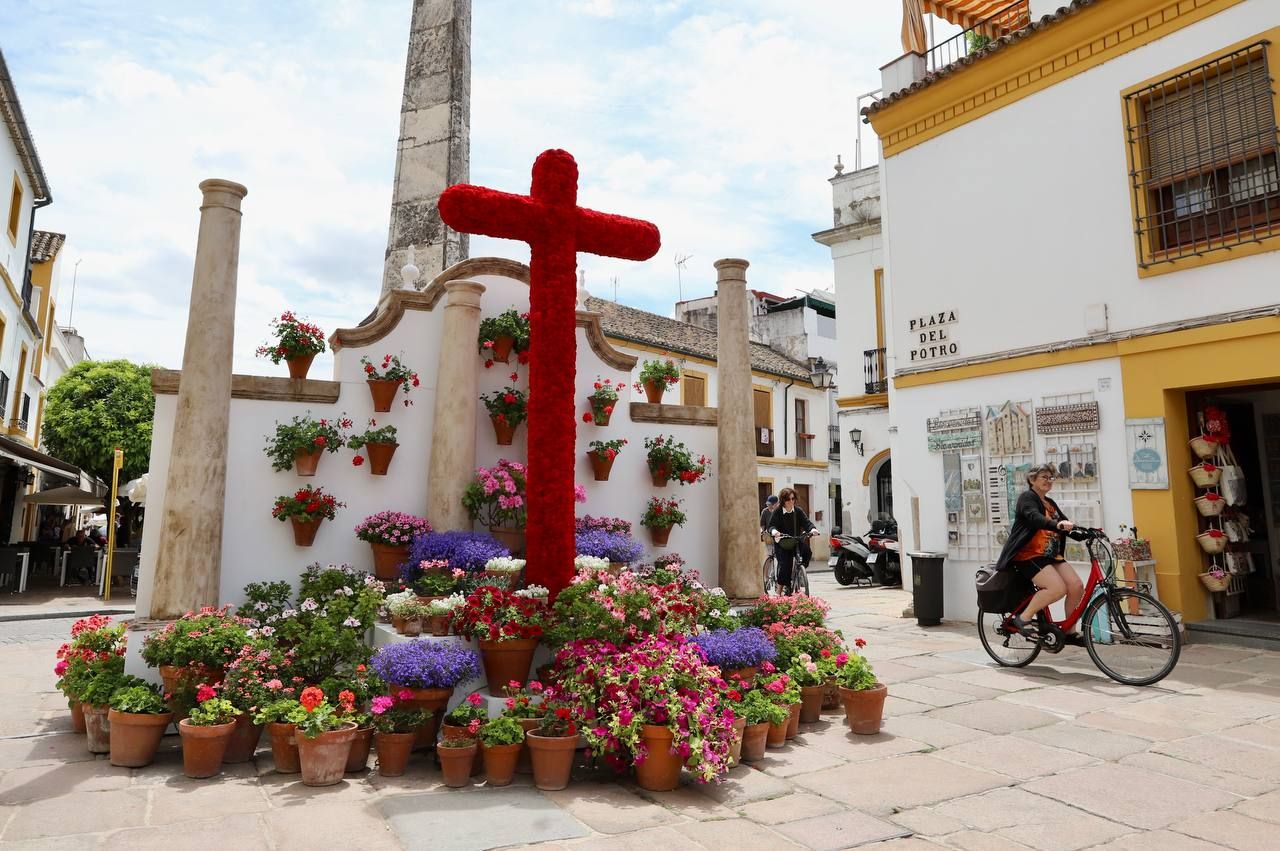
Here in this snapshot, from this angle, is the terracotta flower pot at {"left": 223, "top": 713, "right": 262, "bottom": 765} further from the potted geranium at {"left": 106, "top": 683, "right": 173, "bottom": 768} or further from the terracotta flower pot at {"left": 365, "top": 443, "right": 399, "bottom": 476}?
the terracotta flower pot at {"left": 365, "top": 443, "right": 399, "bottom": 476}

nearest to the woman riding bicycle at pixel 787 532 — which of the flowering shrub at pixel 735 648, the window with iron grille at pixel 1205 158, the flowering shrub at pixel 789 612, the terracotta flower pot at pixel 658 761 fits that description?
the flowering shrub at pixel 789 612

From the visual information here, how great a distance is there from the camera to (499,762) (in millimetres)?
4137

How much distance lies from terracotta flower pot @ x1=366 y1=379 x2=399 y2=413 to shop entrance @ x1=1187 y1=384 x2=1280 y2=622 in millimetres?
7850

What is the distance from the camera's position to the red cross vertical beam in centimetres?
541

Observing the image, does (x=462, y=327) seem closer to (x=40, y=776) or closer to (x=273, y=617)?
(x=273, y=617)

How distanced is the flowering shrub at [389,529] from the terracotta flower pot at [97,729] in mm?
2061

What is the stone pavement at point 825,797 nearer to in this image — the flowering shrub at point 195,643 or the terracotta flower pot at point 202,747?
the terracotta flower pot at point 202,747

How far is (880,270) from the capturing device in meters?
17.1

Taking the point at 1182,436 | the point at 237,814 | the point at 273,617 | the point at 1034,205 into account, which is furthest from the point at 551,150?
the point at 1182,436

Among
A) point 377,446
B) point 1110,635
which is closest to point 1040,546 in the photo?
point 1110,635

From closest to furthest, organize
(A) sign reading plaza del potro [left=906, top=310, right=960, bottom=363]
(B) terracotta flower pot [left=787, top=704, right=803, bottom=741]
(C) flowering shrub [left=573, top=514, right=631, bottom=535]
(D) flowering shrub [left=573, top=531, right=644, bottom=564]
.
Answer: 1. (B) terracotta flower pot [left=787, top=704, right=803, bottom=741]
2. (D) flowering shrub [left=573, top=531, right=644, bottom=564]
3. (C) flowering shrub [left=573, top=514, right=631, bottom=535]
4. (A) sign reading plaza del potro [left=906, top=310, right=960, bottom=363]

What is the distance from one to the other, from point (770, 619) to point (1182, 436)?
5182mm

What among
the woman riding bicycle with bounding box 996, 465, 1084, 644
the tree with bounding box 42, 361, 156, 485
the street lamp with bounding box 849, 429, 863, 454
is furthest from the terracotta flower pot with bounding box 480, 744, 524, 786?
the tree with bounding box 42, 361, 156, 485

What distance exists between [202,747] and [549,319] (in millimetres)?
3278
